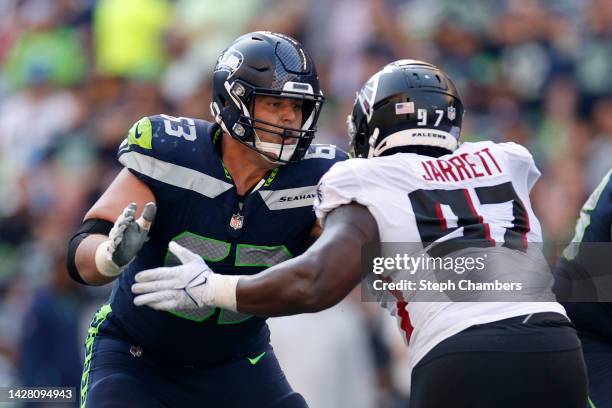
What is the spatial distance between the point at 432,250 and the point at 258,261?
1.17 m

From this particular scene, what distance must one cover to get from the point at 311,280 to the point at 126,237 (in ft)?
2.99

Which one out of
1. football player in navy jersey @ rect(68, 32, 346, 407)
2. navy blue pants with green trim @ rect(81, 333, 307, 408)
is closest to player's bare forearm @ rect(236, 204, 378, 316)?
football player in navy jersey @ rect(68, 32, 346, 407)

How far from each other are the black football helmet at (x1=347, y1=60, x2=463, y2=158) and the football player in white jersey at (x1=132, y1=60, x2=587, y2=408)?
2 cm

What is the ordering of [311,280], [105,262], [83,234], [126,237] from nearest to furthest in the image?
[311,280] → [126,237] → [105,262] → [83,234]

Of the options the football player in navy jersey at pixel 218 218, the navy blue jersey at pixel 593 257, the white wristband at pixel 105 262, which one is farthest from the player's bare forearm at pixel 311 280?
the navy blue jersey at pixel 593 257

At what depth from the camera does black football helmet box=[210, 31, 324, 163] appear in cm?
502

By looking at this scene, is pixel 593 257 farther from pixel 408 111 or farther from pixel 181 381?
pixel 181 381

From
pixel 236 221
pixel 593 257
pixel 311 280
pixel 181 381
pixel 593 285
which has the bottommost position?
pixel 181 381

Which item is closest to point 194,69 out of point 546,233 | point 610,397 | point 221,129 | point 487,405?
point 546,233

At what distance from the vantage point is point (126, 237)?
173 inches

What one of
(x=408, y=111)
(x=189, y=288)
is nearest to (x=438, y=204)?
(x=408, y=111)

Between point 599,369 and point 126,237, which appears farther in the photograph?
point 599,369

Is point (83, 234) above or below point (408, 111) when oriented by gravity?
below

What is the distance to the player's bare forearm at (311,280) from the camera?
3.86m
